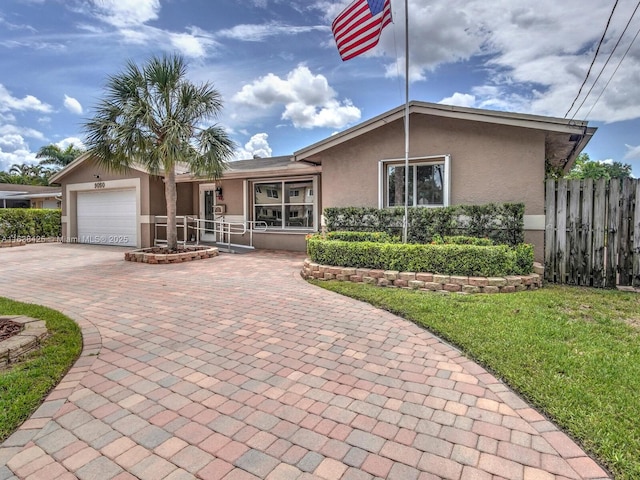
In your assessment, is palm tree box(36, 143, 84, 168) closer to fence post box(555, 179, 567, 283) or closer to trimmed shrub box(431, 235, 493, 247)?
trimmed shrub box(431, 235, 493, 247)

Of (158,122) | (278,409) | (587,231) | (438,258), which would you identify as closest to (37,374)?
(278,409)

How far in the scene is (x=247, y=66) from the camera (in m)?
13.4

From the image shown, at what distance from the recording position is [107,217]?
51.5 ft

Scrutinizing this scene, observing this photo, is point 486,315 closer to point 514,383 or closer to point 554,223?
point 514,383

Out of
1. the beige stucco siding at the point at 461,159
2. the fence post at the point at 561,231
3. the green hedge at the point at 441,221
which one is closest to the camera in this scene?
the fence post at the point at 561,231

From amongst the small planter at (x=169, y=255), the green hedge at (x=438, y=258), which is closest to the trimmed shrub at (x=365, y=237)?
the green hedge at (x=438, y=258)

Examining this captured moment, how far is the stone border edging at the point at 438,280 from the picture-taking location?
6285 mm

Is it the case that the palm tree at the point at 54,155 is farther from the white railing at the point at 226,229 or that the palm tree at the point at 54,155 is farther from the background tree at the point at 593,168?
the background tree at the point at 593,168

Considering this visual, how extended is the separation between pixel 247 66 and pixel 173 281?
30.8 feet

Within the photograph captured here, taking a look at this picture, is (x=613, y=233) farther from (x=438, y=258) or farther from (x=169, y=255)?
(x=169, y=255)

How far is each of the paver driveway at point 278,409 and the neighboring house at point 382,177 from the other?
15.9 ft

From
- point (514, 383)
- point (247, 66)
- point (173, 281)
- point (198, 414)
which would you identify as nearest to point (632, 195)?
point (514, 383)

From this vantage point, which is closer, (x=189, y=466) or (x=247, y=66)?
(x=189, y=466)

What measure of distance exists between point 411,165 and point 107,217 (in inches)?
528
